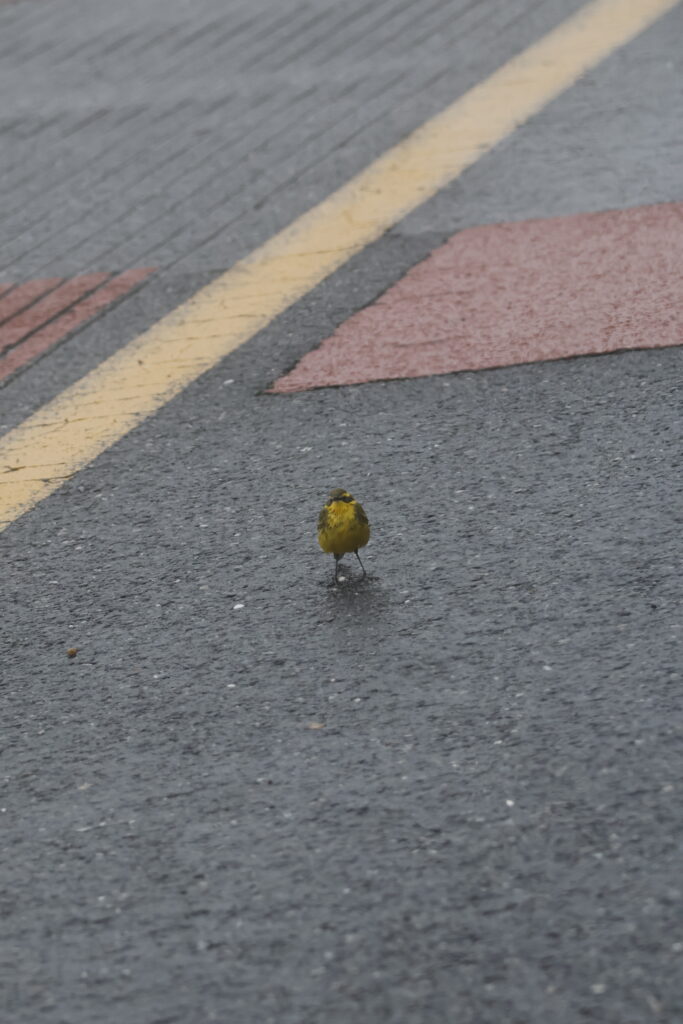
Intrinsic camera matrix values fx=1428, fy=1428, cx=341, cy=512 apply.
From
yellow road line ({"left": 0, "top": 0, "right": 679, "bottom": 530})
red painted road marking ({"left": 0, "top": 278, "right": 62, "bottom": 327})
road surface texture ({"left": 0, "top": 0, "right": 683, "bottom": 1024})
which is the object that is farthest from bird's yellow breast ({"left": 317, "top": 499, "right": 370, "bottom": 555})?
red painted road marking ({"left": 0, "top": 278, "right": 62, "bottom": 327})

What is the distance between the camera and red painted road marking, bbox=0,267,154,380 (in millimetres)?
6672

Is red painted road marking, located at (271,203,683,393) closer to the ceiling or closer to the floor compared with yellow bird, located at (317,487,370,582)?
closer to the floor

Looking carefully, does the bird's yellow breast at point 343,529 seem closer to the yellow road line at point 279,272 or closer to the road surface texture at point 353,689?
the road surface texture at point 353,689

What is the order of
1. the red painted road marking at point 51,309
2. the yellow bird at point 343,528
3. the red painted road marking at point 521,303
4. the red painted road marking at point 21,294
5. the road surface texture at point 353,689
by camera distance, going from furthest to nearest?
the red painted road marking at point 21,294, the red painted road marking at point 51,309, the red painted road marking at point 521,303, the yellow bird at point 343,528, the road surface texture at point 353,689

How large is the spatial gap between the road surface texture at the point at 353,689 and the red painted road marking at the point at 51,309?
0.27ft

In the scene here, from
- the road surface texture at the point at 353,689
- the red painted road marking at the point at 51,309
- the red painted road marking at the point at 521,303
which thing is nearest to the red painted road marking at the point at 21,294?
the red painted road marking at the point at 51,309

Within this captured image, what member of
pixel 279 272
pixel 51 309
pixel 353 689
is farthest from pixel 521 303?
pixel 353 689

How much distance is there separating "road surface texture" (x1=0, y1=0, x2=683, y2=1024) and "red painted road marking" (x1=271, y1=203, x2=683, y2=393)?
0.13 metres

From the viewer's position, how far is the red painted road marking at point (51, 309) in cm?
667

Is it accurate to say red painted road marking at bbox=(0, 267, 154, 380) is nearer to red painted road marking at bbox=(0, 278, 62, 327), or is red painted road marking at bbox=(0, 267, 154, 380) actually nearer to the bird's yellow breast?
red painted road marking at bbox=(0, 278, 62, 327)

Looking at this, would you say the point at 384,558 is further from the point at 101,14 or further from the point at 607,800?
the point at 101,14

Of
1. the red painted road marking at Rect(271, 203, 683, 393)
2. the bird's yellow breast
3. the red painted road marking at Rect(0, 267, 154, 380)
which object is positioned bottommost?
the red painted road marking at Rect(271, 203, 683, 393)

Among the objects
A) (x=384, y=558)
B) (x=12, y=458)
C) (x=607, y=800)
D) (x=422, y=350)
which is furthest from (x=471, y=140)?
(x=607, y=800)

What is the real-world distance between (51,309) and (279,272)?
1.14 m
